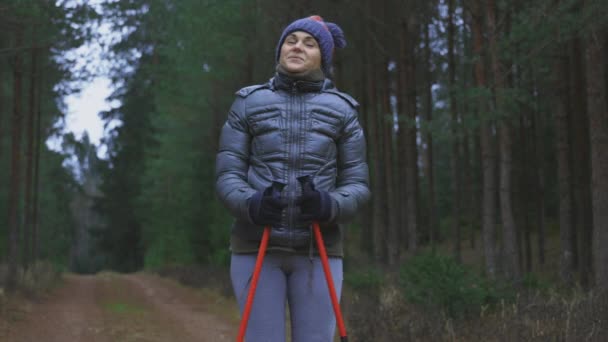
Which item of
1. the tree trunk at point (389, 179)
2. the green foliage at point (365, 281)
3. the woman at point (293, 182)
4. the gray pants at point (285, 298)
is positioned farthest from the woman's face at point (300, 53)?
the tree trunk at point (389, 179)

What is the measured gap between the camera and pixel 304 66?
3.59 metres

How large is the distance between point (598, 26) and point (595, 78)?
4.14ft

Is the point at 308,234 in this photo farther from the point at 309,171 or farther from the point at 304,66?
the point at 304,66

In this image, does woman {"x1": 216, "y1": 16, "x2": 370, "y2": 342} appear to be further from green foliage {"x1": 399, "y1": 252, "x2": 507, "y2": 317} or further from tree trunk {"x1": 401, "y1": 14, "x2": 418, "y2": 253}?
tree trunk {"x1": 401, "y1": 14, "x2": 418, "y2": 253}

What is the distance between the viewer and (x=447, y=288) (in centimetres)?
870

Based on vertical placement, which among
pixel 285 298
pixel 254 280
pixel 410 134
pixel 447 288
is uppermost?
pixel 410 134

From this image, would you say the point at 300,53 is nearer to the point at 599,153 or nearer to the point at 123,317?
the point at 599,153

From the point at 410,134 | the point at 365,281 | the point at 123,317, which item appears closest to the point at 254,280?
the point at 365,281

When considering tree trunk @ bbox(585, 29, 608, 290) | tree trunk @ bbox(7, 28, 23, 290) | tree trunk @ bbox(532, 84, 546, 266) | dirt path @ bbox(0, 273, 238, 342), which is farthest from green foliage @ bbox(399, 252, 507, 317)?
tree trunk @ bbox(532, 84, 546, 266)

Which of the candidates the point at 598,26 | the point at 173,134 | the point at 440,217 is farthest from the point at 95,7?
the point at 440,217

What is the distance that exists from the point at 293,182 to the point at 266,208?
0.78 ft

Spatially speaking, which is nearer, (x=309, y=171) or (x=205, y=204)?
(x=309, y=171)

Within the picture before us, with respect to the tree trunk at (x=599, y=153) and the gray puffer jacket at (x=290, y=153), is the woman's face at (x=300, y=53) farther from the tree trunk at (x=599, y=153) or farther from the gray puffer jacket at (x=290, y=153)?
the tree trunk at (x=599, y=153)

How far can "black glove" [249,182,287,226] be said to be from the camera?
3238 millimetres
